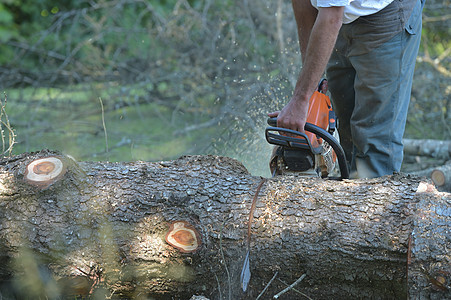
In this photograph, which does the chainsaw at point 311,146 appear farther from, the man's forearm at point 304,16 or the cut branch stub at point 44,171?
the cut branch stub at point 44,171

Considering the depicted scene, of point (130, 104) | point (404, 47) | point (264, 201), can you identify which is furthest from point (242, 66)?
point (264, 201)

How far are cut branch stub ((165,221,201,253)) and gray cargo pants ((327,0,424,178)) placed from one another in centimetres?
138

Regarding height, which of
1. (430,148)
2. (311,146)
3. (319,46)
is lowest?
(430,148)

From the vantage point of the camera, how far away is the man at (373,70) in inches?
96.7

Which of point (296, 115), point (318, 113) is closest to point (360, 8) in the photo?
point (318, 113)

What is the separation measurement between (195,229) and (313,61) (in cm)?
103

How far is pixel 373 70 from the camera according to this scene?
8.98 ft

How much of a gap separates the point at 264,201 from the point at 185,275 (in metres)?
0.47

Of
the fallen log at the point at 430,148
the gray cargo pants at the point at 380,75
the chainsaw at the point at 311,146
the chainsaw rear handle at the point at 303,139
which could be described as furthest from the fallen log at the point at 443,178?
the chainsaw rear handle at the point at 303,139

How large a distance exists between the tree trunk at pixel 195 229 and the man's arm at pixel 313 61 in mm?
381

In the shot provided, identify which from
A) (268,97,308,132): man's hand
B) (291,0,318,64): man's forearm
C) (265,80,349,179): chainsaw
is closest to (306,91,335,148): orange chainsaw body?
(265,80,349,179): chainsaw

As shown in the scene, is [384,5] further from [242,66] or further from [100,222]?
[242,66]

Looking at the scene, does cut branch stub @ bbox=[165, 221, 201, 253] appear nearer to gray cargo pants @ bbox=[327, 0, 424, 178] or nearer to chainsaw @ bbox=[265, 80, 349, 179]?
chainsaw @ bbox=[265, 80, 349, 179]

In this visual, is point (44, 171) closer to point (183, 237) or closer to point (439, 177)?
point (183, 237)
